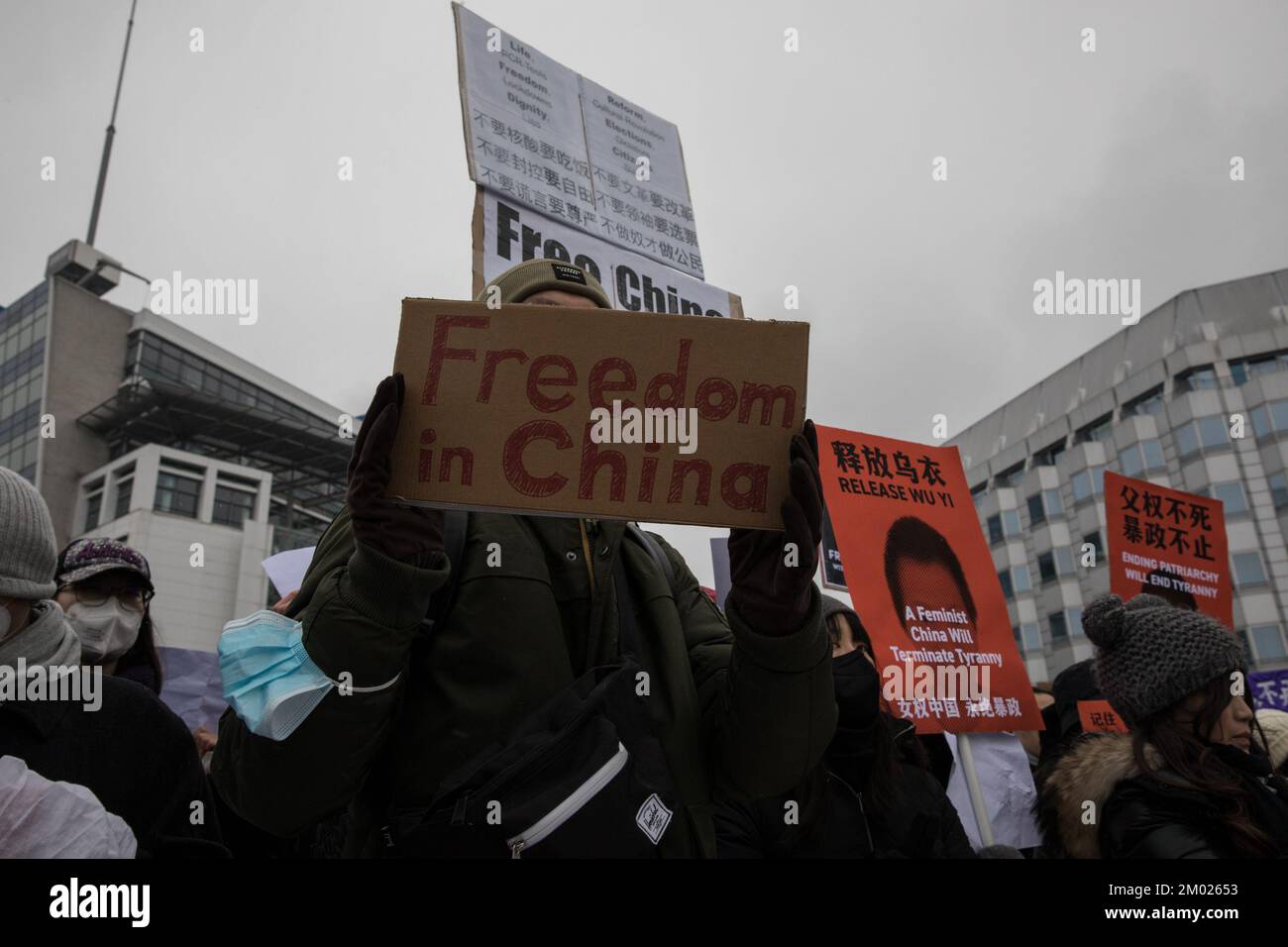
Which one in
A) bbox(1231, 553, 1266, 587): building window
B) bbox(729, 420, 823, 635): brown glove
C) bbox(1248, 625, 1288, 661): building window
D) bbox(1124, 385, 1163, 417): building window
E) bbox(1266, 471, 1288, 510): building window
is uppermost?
bbox(1124, 385, 1163, 417): building window

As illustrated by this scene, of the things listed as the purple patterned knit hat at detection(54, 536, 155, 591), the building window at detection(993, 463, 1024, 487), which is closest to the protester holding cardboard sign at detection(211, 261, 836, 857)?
the purple patterned knit hat at detection(54, 536, 155, 591)

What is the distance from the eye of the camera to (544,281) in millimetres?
1967

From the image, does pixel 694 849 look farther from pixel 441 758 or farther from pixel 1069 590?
pixel 1069 590

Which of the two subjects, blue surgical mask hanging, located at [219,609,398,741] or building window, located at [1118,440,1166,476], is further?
building window, located at [1118,440,1166,476]

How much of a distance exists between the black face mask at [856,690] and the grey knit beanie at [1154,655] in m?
0.71

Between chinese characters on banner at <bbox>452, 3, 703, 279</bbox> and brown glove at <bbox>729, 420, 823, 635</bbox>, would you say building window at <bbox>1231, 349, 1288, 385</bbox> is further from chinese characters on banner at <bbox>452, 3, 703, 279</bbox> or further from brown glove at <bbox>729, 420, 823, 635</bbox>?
brown glove at <bbox>729, 420, 823, 635</bbox>

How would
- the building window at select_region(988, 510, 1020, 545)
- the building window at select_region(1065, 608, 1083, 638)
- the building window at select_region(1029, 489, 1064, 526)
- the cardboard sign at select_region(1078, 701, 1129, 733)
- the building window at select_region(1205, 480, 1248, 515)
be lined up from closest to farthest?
the cardboard sign at select_region(1078, 701, 1129, 733)
the building window at select_region(1205, 480, 1248, 515)
the building window at select_region(1065, 608, 1083, 638)
the building window at select_region(1029, 489, 1064, 526)
the building window at select_region(988, 510, 1020, 545)

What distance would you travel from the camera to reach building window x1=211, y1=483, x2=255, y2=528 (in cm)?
4144

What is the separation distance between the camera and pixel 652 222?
155 inches

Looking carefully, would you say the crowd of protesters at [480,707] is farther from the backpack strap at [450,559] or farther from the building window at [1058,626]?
the building window at [1058,626]

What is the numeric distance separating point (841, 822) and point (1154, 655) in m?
1.06

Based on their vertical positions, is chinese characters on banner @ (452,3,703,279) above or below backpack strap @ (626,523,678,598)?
above

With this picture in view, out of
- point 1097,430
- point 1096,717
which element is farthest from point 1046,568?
point 1096,717
